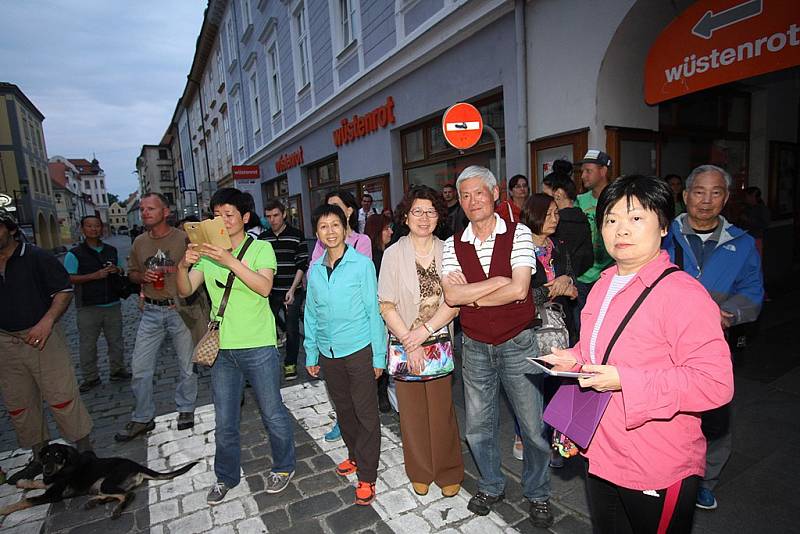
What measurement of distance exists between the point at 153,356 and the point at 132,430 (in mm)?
725

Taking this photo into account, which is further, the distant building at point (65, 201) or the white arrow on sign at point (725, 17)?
the distant building at point (65, 201)

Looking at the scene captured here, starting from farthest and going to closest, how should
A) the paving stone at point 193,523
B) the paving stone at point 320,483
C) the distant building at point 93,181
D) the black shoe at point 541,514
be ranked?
the distant building at point 93,181 < the paving stone at point 320,483 < the paving stone at point 193,523 < the black shoe at point 541,514

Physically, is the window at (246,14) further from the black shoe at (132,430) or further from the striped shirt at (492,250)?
the striped shirt at (492,250)

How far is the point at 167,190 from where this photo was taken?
77.3 meters

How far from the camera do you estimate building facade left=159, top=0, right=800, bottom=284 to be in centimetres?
554

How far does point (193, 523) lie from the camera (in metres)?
2.95

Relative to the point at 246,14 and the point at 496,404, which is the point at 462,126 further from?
the point at 246,14

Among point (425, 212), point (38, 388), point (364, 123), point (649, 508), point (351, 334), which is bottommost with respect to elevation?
point (38, 388)

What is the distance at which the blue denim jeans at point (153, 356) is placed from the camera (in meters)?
4.25

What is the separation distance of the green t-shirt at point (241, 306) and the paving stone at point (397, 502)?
141 cm

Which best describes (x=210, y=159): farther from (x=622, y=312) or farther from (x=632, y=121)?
(x=622, y=312)

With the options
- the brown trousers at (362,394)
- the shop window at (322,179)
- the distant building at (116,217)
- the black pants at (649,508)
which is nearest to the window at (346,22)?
the shop window at (322,179)

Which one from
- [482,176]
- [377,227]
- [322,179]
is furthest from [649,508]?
[322,179]

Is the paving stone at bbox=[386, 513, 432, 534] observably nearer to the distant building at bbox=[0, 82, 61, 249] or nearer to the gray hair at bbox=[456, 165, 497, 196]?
the gray hair at bbox=[456, 165, 497, 196]
